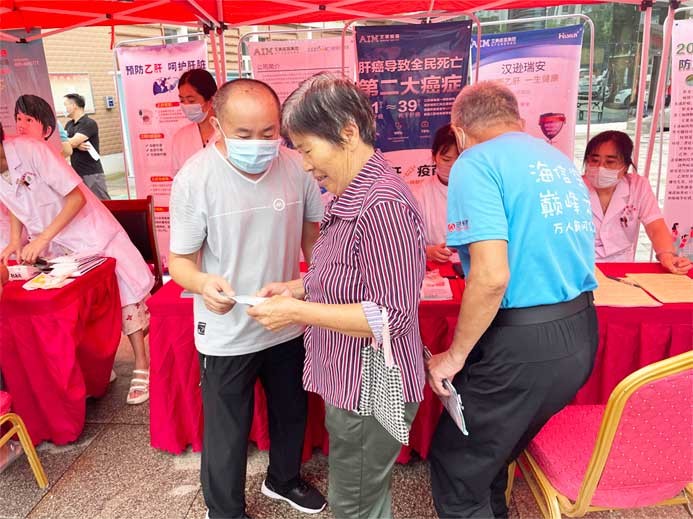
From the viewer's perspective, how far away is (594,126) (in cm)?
1360

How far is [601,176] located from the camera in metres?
2.39

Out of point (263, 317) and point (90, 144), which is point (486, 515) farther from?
point (90, 144)

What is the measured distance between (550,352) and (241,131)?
0.97m

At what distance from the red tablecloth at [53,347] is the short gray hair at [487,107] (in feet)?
5.53

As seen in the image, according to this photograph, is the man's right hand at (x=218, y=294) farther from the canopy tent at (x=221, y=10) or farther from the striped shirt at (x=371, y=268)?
the canopy tent at (x=221, y=10)

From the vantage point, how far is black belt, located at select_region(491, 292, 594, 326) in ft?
3.95

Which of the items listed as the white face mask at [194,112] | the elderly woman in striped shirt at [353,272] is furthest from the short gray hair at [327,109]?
the white face mask at [194,112]

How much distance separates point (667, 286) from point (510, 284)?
1.13 m

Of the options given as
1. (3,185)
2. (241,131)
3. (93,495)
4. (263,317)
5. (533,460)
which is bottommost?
(93,495)

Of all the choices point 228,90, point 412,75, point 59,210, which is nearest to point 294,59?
point 412,75

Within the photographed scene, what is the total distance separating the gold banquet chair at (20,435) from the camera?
1.74 meters

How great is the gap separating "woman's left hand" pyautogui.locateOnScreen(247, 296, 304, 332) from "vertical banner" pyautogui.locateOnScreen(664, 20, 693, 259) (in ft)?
10.8

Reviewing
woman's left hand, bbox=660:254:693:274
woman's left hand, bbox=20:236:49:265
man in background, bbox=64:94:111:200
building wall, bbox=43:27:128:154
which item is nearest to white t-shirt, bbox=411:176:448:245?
woman's left hand, bbox=660:254:693:274

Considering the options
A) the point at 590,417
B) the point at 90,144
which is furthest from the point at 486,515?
the point at 90,144
